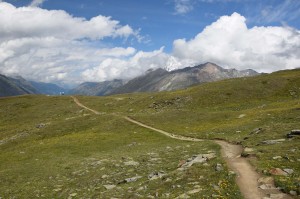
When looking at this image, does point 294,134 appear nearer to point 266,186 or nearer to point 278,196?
point 266,186

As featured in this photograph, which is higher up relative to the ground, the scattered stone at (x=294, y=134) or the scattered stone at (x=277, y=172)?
the scattered stone at (x=294, y=134)

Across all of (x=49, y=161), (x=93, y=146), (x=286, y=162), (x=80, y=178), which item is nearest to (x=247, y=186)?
(x=286, y=162)

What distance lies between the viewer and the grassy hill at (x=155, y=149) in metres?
24.1

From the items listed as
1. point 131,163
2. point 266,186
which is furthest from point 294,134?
point 131,163

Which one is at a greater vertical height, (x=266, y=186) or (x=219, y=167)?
(x=219, y=167)

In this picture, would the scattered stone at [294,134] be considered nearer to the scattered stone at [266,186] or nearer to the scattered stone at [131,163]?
the scattered stone at [266,186]

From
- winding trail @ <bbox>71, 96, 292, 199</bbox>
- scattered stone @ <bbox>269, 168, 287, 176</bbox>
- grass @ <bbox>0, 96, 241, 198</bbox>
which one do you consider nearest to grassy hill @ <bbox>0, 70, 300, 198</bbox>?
grass @ <bbox>0, 96, 241, 198</bbox>

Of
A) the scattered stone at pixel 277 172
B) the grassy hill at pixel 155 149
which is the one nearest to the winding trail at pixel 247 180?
the grassy hill at pixel 155 149

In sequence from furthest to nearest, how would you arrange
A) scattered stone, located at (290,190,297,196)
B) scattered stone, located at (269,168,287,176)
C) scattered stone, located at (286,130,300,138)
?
1. scattered stone, located at (286,130,300,138)
2. scattered stone, located at (269,168,287,176)
3. scattered stone, located at (290,190,297,196)

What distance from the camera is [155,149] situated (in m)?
42.3

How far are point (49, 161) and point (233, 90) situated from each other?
66722 millimetres

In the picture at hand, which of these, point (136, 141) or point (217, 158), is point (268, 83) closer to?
point (136, 141)

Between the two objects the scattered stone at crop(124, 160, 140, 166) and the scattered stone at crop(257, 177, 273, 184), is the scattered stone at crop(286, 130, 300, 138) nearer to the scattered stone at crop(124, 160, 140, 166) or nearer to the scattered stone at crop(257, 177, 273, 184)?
the scattered stone at crop(257, 177, 273, 184)

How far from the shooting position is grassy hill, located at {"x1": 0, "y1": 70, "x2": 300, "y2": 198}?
24141 mm
